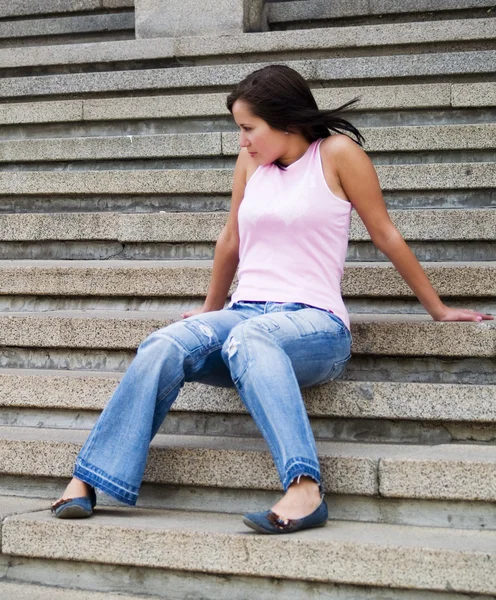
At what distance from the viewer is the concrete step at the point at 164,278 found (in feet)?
12.4

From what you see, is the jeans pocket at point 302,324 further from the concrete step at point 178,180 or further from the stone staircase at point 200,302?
the concrete step at point 178,180

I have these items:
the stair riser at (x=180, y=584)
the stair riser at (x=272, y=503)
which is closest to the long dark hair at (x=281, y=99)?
the stair riser at (x=272, y=503)

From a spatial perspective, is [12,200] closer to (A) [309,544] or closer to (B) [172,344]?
(B) [172,344]

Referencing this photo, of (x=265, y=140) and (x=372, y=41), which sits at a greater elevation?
(x=372, y=41)

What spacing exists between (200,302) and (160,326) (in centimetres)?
47

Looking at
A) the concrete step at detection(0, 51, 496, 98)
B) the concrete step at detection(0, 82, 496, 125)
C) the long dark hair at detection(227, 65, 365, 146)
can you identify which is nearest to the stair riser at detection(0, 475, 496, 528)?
the long dark hair at detection(227, 65, 365, 146)

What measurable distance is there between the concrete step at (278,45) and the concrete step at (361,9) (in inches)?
35.0

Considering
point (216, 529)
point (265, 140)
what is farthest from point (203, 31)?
point (216, 529)

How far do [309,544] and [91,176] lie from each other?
2859 millimetres

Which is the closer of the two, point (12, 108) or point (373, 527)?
point (373, 527)

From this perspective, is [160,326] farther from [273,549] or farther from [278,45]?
[278,45]

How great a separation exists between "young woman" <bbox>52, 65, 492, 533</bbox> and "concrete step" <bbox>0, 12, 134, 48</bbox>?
4.43 m

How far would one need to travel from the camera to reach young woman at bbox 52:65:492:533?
2785 millimetres

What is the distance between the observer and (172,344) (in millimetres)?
2953
